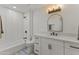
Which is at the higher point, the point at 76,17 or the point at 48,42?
the point at 76,17

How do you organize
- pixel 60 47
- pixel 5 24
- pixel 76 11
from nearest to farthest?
pixel 5 24 < pixel 60 47 < pixel 76 11

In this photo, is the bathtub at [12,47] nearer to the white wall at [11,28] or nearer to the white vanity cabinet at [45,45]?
the white wall at [11,28]

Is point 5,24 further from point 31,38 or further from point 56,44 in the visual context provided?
point 56,44

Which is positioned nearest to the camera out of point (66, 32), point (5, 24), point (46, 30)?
point (5, 24)

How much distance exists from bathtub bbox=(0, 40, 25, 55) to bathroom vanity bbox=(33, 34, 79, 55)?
305 mm

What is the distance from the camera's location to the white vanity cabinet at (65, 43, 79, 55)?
49.6 inches

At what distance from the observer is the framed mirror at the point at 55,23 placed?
184cm

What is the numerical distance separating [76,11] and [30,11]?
883 mm

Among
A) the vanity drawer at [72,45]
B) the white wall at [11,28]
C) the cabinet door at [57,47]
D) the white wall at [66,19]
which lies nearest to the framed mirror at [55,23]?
the white wall at [66,19]

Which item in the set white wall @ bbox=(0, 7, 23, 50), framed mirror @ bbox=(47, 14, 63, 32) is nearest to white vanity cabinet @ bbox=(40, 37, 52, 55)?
framed mirror @ bbox=(47, 14, 63, 32)

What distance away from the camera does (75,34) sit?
1.64 m

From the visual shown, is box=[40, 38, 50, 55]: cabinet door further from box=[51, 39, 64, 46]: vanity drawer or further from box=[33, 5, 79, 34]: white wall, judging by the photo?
box=[33, 5, 79, 34]: white wall

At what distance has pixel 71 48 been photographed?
1334 mm

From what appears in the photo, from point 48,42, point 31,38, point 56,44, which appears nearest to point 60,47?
point 56,44
